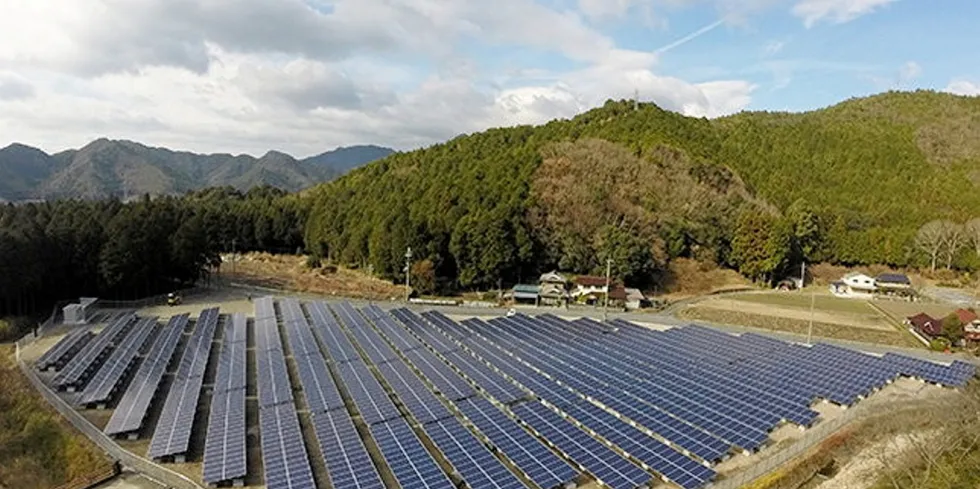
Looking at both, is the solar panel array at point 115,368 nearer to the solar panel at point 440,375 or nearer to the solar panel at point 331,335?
the solar panel at point 331,335

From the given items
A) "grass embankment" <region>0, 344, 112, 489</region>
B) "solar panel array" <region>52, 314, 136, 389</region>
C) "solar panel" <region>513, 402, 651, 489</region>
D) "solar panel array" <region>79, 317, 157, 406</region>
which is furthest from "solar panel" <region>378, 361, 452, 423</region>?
"solar panel array" <region>52, 314, 136, 389</region>

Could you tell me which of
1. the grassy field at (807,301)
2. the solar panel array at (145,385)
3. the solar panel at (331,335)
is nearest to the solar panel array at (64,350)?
the solar panel array at (145,385)

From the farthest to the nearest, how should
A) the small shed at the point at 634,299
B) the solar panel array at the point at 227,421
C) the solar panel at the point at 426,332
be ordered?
1. the small shed at the point at 634,299
2. the solar panel at the point at 426,332
3. the solar panel array at the point at 227,421

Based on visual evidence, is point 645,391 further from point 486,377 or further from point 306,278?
point 306,278

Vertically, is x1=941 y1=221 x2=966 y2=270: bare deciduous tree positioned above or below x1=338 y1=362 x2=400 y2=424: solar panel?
above

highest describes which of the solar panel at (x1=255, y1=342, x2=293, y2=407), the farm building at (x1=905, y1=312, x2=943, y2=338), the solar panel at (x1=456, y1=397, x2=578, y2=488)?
the solar panel at (x1=255, y1=342, x2=293, y2=407)

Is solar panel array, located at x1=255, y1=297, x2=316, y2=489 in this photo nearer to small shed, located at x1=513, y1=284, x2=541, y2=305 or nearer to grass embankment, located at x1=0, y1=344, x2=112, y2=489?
grass embankment, located at x1=0, y1=344, x2=112, y2=489

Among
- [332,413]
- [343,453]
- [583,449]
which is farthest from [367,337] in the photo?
[583,449]
